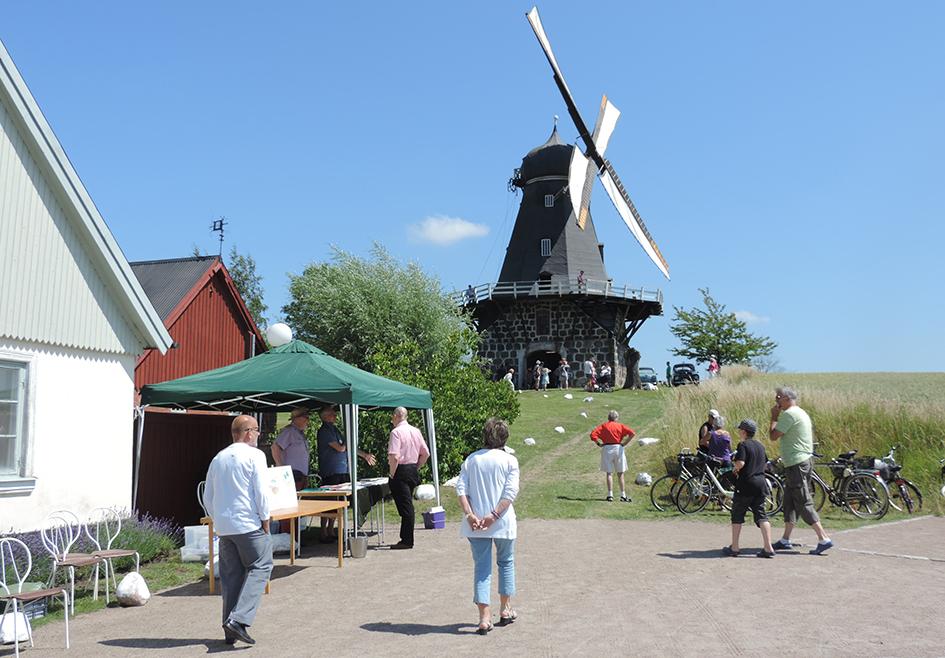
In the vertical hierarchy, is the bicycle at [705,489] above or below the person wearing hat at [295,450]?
below

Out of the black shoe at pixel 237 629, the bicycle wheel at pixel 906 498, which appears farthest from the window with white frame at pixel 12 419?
the bicycle wheel at pixel 906 498

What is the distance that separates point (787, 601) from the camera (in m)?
7.10

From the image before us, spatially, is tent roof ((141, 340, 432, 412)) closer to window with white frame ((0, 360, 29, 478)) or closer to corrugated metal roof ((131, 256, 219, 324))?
window with white frame ((0, 360, 29, 478))

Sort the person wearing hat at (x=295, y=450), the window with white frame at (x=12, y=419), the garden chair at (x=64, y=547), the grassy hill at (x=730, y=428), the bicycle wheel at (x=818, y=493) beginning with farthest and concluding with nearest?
the grassy hill at (x=730, y=428)
the bicycle wheel at (x=818, y=493)
the person wearing hat at (x=295, y=450)
the window with white frame at (x=12, y=419)
the garden chair at (x=64, y=547)

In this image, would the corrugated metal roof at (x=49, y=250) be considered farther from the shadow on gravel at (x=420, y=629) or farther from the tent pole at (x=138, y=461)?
the shadow on gravel at (x=420, y=629)

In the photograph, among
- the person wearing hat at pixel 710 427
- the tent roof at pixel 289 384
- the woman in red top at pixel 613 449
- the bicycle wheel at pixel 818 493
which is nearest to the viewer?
the tent roof at pixel 289 384

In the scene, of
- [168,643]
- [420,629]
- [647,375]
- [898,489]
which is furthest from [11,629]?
[647,375]

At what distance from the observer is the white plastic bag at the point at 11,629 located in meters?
5.95

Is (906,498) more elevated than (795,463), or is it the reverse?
(795,463)

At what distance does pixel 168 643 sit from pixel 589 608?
344 cm

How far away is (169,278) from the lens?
1675 centimetres

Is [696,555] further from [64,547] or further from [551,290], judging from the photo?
[551,290]

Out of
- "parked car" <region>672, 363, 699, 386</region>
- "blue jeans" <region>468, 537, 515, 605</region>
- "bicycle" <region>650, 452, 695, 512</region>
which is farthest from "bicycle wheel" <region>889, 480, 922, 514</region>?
"parked car" <region>672, 363, 699, 386</region>

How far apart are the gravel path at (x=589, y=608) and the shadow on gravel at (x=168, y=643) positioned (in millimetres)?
15
